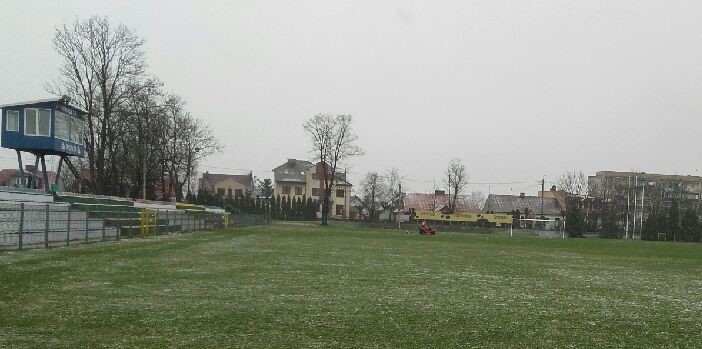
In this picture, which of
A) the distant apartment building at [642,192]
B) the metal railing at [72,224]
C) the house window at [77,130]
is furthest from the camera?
the distant apartment building at [642,192]

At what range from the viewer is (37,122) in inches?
1438

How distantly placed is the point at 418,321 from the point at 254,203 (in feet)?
320

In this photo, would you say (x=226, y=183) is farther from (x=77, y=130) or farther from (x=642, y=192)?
(x=77, y=130)

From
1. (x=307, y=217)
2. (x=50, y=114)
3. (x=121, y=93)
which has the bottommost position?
(x=307, y=217)

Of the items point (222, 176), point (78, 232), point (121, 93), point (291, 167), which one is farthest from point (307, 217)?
point (78, 232)

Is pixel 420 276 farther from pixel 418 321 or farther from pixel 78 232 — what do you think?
pixel 78 232

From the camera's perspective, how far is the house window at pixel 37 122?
119ft

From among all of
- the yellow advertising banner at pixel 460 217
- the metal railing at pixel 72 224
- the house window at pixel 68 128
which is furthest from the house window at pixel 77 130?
the yellow advertising banner at pixel 460 217

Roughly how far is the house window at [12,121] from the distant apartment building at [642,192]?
7836 cm

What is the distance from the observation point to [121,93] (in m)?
46.6

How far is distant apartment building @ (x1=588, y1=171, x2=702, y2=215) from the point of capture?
96.6 metres

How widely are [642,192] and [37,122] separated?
89936 mm

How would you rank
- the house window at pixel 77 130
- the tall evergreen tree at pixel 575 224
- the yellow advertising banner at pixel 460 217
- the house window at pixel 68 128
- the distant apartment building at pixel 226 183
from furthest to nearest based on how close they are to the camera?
the distant apartment building at pixel 226 183, the yellow advertising banner at pixel 460 217, the tall evergreen tree at pixel 575 224, the house window at pixel 77 130, the house window at pixel 68 128

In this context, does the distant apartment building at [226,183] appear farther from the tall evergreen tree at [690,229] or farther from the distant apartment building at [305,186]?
the tall evergreen tree at [690,229]
